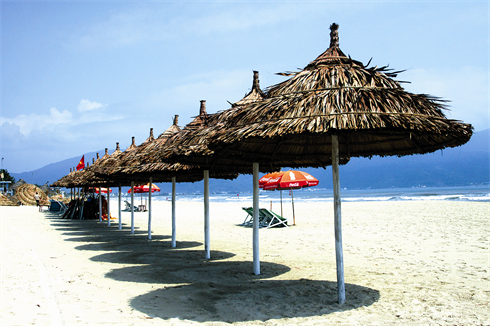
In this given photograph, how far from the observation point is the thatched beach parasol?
4121mm

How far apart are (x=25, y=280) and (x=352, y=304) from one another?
193 inches

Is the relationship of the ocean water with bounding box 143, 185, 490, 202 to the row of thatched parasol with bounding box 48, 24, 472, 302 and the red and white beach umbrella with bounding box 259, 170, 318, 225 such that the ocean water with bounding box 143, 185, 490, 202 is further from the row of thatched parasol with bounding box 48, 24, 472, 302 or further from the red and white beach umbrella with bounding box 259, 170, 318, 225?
the row of thatched parasol with bounding box 48, 24, 472, 302

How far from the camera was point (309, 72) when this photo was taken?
4.98 m

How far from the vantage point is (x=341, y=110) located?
4223 mm

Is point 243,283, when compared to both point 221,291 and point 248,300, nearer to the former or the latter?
point 221,291

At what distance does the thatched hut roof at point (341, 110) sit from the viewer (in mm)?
4117

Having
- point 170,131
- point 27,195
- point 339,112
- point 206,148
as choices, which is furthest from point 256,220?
point 27,195

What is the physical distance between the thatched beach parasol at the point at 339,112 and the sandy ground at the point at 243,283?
88 centimetres

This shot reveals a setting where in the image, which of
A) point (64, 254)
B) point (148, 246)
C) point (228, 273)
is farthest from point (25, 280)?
point (148, 246)

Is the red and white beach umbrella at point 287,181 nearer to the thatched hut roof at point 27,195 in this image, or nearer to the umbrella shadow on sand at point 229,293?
the umbrella shadow on sand at point 229,293

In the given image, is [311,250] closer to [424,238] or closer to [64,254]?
[424,238]

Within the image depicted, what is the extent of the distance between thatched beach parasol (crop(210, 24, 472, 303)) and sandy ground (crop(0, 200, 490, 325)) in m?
0.88

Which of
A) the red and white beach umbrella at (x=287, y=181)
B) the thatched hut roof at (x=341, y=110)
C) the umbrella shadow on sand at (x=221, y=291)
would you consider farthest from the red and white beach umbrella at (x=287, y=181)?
the thatched hut roof at (x=341, y=110)

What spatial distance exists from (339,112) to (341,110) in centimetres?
4
